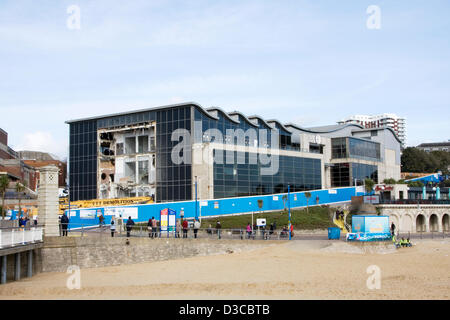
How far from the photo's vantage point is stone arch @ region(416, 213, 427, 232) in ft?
219

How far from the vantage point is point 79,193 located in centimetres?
7200

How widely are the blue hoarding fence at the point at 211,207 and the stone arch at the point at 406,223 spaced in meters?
9.53

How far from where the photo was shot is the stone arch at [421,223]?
2625 inches

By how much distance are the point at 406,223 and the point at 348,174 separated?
16771 millimetres

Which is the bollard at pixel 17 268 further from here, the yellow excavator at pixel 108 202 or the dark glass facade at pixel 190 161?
the dark glass facade at pixel 190 161

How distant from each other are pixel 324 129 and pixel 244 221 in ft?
125

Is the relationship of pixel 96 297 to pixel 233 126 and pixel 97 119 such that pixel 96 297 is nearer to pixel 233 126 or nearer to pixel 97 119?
pixel 233 126

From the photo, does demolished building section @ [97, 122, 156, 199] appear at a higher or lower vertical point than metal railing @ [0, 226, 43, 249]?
higher

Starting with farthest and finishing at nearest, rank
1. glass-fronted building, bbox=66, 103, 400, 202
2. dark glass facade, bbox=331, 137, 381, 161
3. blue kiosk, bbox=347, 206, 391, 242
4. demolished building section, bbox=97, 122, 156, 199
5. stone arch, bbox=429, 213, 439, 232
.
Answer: dark glass facade, bbox=331, 137, 381, 161, stone arch, bbox=429, 213, 439, 232, demolished building section, bbox=97, 122, 156, 199, glass-fronted building, bbox=66, 103, 400, 202, blue kiosk, bbox=347, 206, 391, 242

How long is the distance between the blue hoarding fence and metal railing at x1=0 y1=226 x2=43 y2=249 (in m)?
13.8

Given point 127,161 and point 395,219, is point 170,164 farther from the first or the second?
point 395,219

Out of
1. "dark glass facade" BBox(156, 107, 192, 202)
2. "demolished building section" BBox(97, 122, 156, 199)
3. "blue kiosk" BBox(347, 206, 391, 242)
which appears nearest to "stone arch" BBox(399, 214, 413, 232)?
"blue kiosk" BBox(347, 206, 391, 242)

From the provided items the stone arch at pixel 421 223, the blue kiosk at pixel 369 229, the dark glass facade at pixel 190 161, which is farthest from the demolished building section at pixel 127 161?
the stone arch at pixel 421 223

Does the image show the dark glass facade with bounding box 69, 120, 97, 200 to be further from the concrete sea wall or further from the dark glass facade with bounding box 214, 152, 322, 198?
the concrete sea wall
